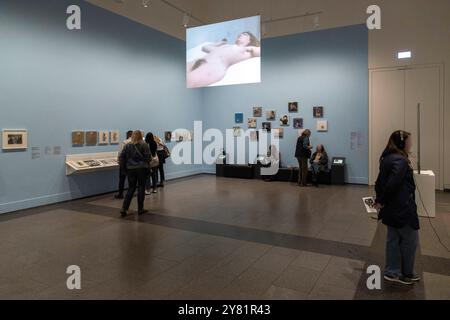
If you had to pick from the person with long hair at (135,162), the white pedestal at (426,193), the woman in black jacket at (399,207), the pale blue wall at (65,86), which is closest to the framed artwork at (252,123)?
the pale blue wall at (65,86)

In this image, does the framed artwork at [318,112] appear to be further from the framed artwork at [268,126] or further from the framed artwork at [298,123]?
the framed artwork at [268,126]

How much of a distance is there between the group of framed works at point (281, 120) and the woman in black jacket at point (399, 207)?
21.9 feet

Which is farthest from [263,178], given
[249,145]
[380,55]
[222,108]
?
[380,55]

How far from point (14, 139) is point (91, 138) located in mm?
1676

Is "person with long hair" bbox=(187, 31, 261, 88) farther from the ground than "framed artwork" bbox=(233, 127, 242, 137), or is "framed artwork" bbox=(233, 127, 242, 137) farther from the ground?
"person with long hair" bbox=(187, 31, 261, 88)

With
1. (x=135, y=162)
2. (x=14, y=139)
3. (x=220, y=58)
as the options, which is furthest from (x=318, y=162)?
(x=14, y=139)

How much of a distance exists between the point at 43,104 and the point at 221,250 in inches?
189

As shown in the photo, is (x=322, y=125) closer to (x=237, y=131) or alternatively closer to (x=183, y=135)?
(x=237, y=131)

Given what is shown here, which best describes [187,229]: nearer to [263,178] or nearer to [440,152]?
[263,178]

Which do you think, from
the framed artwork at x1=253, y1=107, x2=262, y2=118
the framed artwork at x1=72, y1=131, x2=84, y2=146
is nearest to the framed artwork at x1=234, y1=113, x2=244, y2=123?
the framed artwork at x1=253, y1=107, x2=262, y2=118

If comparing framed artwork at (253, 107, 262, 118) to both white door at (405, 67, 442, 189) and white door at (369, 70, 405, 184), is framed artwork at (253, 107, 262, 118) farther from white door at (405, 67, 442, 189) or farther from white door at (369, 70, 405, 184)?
white door at (405, 67, 442, 189)

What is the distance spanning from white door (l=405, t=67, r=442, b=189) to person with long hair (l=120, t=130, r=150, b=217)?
6.71 m

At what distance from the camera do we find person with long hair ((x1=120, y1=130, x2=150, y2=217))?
5.66m

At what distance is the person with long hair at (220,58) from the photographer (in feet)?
21.9
